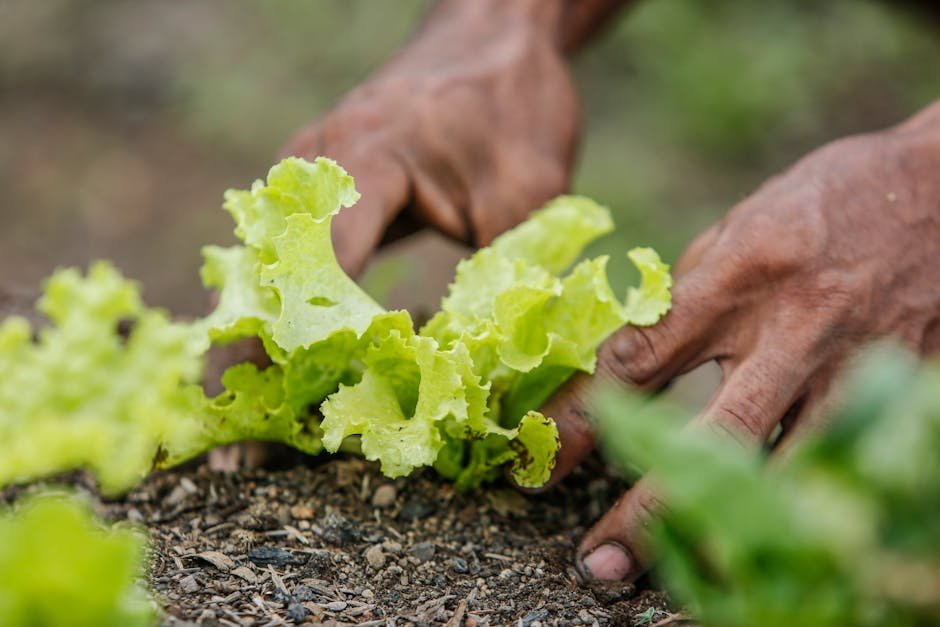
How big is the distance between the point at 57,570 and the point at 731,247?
1414 mm

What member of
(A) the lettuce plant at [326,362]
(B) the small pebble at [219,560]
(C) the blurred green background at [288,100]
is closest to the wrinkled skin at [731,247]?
(A) the lettuce plant at [326,362]

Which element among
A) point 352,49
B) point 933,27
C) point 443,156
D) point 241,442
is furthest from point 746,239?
point 352,49

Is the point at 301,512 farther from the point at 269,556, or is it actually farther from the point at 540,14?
the point at 540,14

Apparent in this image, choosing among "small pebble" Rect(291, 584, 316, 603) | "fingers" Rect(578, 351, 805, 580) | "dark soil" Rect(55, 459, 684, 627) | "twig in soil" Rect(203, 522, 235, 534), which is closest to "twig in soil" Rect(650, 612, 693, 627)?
"dark soil" Rect(55, 459, 684, 627)

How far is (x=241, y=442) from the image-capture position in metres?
2.00

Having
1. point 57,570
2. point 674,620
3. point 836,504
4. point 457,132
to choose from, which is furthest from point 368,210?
point 836,504

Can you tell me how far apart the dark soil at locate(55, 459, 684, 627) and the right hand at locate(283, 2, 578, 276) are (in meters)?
0.49

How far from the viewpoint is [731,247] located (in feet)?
6.37

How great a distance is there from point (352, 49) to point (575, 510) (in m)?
4.90

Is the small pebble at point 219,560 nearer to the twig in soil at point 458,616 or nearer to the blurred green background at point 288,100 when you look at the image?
the twig in soil at point 458,616

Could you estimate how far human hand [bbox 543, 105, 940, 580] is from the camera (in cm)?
Result: 178

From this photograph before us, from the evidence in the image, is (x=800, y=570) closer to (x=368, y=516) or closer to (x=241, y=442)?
(x=368, y=516)

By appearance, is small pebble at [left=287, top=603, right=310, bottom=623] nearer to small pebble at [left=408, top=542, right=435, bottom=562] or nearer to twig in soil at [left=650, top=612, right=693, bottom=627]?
small pebble at [left=408, top=542, right=435, bottom=562]

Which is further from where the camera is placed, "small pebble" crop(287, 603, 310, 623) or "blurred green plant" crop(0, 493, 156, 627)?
"small pebble" crop(287, 603, 310, 623)
